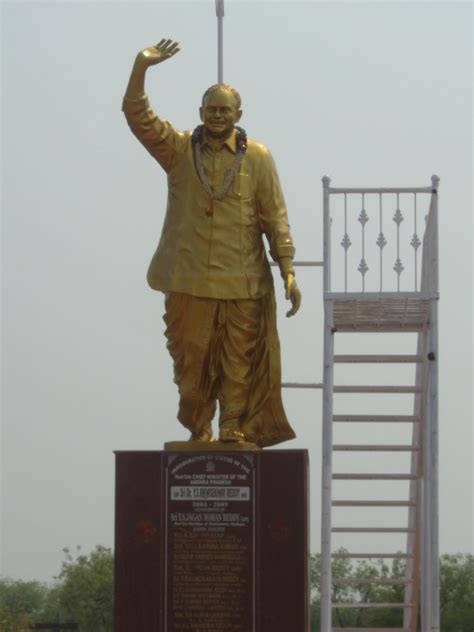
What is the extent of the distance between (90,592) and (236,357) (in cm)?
1344

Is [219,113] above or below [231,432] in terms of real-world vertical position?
above

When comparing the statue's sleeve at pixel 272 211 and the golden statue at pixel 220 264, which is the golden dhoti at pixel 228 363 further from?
the statue's sleeve at pixel 272 211

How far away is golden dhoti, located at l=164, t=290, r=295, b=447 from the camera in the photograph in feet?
38.3

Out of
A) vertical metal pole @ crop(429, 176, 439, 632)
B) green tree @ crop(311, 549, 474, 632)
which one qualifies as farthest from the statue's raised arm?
green tree @ crop(311, 549, 474, 632)

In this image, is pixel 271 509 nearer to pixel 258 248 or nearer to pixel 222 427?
pixel 222 427

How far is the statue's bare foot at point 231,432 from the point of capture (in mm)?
11531

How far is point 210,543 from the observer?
11148mm

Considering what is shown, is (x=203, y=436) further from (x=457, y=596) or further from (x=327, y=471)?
(x=457, y=596)

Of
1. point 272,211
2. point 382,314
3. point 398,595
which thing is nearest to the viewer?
point 272,211

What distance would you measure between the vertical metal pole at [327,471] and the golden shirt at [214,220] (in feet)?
2.06

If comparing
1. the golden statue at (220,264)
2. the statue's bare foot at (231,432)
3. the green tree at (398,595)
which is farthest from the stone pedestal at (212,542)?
the green tree at (398,595)

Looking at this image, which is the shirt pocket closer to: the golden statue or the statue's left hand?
the golden statue

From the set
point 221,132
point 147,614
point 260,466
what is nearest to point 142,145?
point 221,132

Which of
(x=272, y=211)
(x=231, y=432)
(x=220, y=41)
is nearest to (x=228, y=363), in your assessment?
(x=231, y=432)
